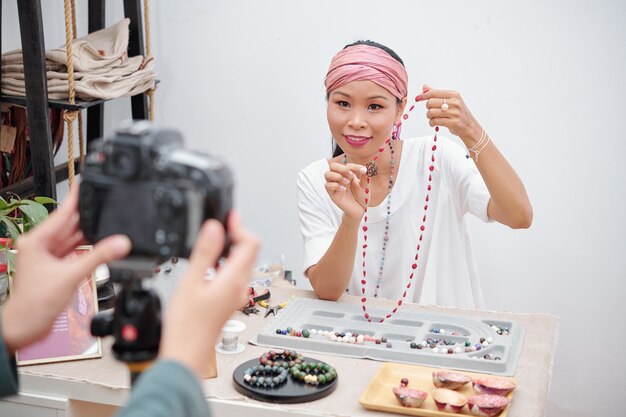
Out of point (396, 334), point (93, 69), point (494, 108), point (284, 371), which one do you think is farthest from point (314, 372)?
point (494, 108)

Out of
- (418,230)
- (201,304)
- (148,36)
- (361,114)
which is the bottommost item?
(418,230)

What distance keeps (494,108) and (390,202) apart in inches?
33.9

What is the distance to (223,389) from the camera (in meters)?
1.59

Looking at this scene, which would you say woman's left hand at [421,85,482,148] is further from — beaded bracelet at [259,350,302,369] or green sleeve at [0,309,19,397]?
green sleeve at [0,309,19,397]

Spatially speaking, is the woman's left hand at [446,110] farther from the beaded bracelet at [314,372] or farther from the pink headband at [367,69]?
the beaded bracelet at [314,372]

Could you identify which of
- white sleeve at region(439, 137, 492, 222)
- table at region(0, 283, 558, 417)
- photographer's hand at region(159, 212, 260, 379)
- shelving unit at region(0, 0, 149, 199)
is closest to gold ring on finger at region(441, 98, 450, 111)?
white sleeve at region(439, 137, 492, 222)

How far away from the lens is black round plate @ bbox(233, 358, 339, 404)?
1526 mm

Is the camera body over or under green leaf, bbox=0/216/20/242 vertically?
over

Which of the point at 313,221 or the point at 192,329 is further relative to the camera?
the point at 313,221

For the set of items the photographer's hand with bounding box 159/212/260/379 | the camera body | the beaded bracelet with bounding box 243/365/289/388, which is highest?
the camera body

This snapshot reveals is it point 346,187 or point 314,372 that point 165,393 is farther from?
point 346,187

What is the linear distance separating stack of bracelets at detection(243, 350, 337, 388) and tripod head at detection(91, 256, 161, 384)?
765 millimetres

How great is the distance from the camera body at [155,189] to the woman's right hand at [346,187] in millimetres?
1134

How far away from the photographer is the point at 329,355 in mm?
1742
